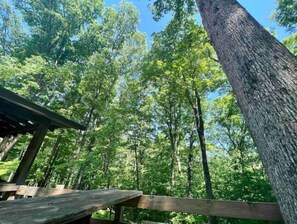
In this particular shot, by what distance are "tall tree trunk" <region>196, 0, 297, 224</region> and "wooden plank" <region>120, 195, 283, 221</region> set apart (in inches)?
26.3

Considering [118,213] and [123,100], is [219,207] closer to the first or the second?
[118,213]

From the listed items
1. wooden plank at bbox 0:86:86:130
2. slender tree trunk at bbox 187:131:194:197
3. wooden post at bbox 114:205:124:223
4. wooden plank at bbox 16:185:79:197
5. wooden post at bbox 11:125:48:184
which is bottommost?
wooden post at bbox 114:205:124:223

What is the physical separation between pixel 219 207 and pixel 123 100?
12.7m

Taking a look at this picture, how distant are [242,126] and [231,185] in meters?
7.84

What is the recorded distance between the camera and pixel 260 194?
6145 mm

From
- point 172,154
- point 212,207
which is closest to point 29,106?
point 212,207

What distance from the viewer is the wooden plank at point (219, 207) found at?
1816mm

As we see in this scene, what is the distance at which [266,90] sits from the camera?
1611 mm

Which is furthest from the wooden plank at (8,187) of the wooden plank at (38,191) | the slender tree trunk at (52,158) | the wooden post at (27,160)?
the slender tree trunk at (52,158)

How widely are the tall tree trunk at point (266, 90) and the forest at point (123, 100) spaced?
21.9 feet

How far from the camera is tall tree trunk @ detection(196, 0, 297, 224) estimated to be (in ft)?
4.11

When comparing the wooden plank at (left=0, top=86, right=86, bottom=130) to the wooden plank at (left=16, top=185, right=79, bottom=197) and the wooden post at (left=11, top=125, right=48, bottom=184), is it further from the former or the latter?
the wooden plank at (left=16, top=185, right=79, bottom=197)

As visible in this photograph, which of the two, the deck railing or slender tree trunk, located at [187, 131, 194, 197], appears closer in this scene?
the deck railing

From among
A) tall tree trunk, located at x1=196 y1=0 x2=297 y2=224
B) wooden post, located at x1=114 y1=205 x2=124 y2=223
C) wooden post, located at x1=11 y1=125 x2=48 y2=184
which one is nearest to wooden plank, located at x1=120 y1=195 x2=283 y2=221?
wooden post, located at x1=114 y1=205 x2=124 y2=223
